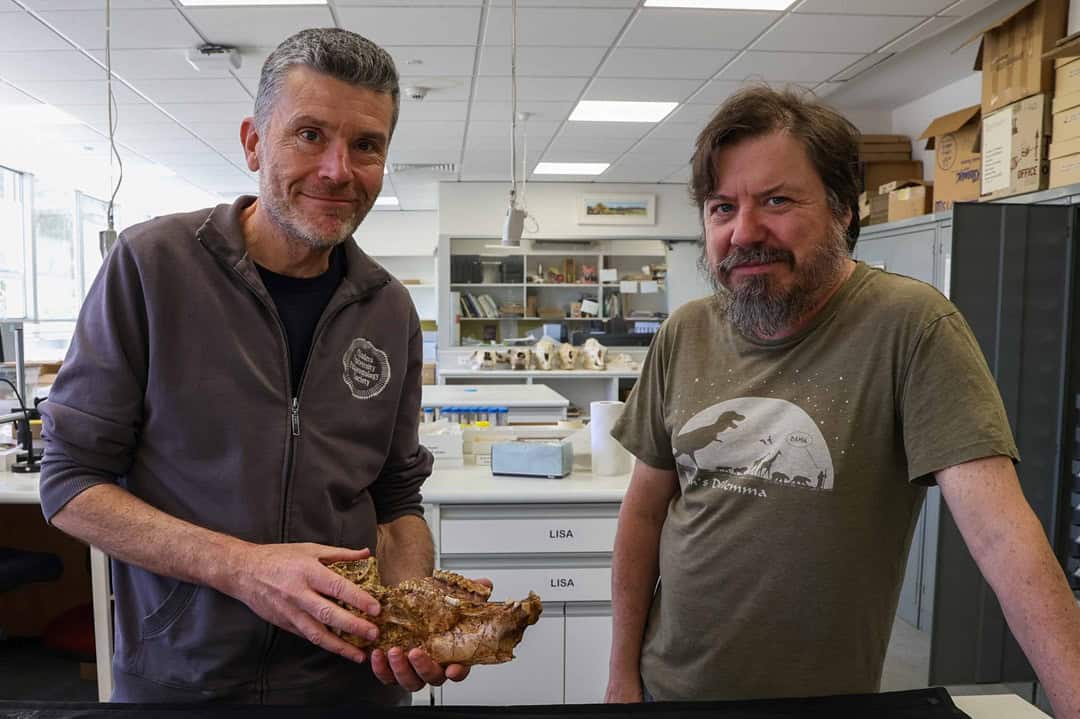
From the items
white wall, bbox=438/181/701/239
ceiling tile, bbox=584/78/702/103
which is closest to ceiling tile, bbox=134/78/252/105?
ceiling tile, bbox=584/78/702/103

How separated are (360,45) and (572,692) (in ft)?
6.76

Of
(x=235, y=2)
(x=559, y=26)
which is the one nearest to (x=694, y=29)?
(x=559, y=26)

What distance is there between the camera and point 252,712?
0.98 m

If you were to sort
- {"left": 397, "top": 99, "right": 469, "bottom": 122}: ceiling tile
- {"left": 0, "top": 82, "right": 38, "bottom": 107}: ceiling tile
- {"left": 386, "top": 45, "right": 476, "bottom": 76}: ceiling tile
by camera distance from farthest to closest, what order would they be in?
{"left": 397, "top": 99, "right": 469, "bottom": 122}: ceiling tile < {"left": 0, "top": 82, "right": 38, "bottom": 107}: ceiling tile < {"left": 386, "top": 45, "right": 476, "bottom": 76}: ceiling tile

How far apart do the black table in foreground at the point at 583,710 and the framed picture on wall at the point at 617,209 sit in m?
8.60

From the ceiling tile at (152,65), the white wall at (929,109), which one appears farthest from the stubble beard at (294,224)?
the white wall at (929,109)

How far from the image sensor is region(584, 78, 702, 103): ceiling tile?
531cm

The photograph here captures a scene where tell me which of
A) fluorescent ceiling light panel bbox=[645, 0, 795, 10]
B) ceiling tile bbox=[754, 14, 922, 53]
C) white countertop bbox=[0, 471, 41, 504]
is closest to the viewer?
white countertop bbox=[0, 471, 41, 504]

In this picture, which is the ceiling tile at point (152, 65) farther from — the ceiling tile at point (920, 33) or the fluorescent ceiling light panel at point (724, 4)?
the ceiling tile at point (920, 33)

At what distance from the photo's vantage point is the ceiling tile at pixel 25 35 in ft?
13.4

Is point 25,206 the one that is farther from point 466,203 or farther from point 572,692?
point 572,692

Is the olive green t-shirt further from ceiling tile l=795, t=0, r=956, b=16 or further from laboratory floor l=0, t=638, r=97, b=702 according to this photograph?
ceiling tile l=795, t=0, r=956, b=16

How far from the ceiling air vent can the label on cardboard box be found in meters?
5.48

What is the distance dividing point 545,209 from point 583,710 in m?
8.55
